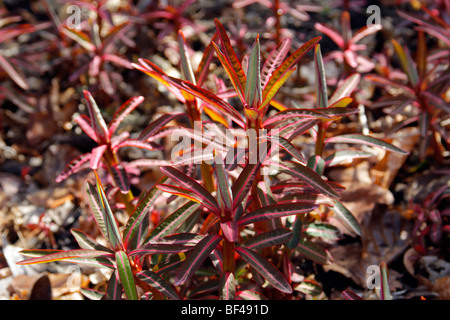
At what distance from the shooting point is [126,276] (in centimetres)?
131

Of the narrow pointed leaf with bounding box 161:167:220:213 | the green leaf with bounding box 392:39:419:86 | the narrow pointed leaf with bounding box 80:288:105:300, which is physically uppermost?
the green leaf with bounding box 392:39:419:86

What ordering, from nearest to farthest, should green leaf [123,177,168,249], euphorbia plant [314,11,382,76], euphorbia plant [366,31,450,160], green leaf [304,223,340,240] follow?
green leaf [123,177,168,249], green leaf [304,223,340,240], euphorbia plant [366,31,450,160], euphorbia plant [314,11,382,76]

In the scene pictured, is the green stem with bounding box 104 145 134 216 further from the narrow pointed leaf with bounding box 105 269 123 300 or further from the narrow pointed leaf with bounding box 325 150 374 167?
the narrow pointed leaf with bounding box 325 150 374 167

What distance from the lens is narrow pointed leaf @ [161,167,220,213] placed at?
1.35 meters

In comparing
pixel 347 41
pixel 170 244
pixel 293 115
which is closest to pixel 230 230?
pixel 170 244

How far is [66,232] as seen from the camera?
2.32 meters

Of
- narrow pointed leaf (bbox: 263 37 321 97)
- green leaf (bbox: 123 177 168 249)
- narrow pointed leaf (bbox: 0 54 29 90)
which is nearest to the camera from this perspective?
narrow pointed leaf (bbox: 263 37 321 97)

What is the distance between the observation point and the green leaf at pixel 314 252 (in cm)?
160

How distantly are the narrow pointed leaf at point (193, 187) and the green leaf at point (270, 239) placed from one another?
181 millimetres

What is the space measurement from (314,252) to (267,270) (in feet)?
1.12

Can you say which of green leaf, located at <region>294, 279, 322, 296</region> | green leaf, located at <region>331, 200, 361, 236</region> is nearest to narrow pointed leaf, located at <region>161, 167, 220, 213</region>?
green leaf, located at <region>331, 200, 361, 236</region>

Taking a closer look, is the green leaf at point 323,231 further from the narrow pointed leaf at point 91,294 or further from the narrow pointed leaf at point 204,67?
the narrow pointed leaf at point 91,294

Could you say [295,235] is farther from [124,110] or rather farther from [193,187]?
[124,110]

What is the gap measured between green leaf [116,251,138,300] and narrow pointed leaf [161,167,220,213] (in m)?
0.32
